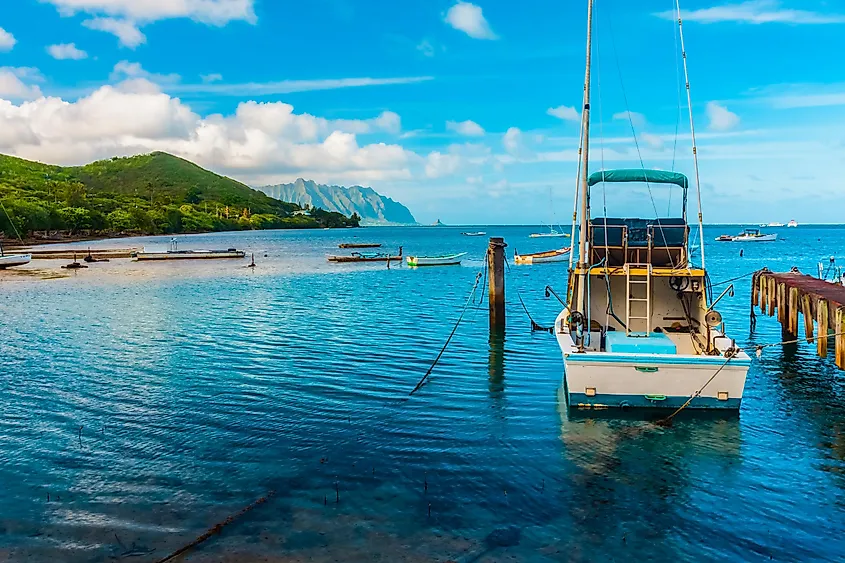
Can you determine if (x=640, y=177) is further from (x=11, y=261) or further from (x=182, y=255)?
(x=182, y=255)

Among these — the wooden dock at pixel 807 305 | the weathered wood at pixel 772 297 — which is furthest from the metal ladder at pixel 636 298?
the weathered wood at pixel 772 297

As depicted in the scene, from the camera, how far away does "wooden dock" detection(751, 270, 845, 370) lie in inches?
640

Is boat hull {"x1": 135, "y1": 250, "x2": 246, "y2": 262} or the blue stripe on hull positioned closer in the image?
the blue stripe on hull

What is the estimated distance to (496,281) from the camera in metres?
26.3

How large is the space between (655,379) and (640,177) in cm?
786

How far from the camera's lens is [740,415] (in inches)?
590

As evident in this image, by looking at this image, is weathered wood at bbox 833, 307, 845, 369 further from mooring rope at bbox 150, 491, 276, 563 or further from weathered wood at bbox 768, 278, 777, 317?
mooring rope at bbox 150, 491, 276, 563

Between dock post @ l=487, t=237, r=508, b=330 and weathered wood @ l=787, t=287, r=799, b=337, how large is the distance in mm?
9975

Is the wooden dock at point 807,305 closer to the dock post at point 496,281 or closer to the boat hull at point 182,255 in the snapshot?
the dock post at point 496,281

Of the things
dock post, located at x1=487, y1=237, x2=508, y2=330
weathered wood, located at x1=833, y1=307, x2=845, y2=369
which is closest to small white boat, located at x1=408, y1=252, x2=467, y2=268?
dock post, located at x1=487, y1=237, x2=508, y2=330

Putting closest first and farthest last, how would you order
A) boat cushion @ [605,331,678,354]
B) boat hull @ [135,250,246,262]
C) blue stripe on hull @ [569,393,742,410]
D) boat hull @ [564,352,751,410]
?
boat hull @ [564,352,751,410] < blue stripe on hull @ [569,393,742,410] < boat cushion @ [605,331,678,354] < boat hull @ [135,250,246,262]

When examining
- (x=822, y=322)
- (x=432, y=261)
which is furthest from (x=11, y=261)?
(x=822, y=322)

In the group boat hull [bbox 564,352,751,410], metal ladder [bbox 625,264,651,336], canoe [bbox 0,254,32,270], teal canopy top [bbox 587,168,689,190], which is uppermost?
teal canopy top [bbox 587,168,689,190]

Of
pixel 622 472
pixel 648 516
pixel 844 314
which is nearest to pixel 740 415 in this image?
pixel 844 314
